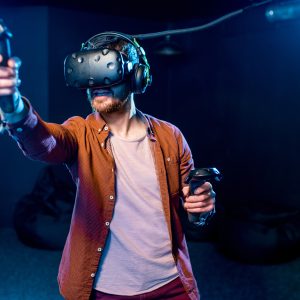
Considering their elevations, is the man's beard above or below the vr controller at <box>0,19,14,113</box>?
below

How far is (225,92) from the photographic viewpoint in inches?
172

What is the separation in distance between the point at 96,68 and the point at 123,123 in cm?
27

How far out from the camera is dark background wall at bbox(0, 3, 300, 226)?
12.9 ft

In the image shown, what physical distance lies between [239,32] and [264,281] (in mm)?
2471

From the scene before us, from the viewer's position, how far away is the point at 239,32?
4184mm

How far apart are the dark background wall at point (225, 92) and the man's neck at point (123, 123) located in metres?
2.62

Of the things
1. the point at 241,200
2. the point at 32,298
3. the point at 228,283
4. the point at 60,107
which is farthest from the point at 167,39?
the point at 32,298

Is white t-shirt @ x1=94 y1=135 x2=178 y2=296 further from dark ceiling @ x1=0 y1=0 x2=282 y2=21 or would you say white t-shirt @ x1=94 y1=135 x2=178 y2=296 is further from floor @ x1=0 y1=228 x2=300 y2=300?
dark ceiling @ x1=0 y1=0 x2=282 y2=21

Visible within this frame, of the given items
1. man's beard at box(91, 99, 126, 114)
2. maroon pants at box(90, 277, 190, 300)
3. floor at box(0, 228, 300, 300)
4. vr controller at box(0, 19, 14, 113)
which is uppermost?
vr controller at box(0, 19, 14, 113)

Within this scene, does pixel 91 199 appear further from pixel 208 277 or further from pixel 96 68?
pixel 208 277

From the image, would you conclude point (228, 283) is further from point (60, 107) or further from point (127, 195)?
point (60, 107)

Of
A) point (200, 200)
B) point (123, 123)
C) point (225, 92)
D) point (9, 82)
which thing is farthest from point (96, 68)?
point (225, 92)

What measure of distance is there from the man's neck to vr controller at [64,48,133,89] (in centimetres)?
20

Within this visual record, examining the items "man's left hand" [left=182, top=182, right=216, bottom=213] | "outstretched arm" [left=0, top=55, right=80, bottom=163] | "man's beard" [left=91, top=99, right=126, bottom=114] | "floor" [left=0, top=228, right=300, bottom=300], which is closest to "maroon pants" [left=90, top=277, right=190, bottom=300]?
"man's left hand" [left=182, top=182, right=216, bottom=213]
